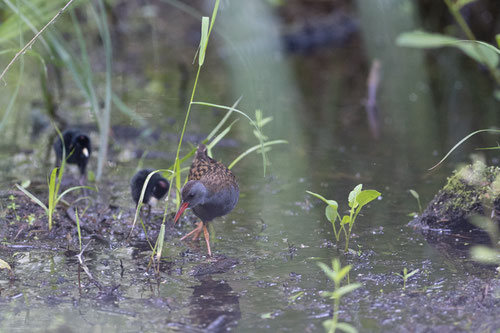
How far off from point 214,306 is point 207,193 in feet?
3.23

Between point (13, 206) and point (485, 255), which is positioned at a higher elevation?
point (13, 206)

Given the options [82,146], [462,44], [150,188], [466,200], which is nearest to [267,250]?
[150,188]

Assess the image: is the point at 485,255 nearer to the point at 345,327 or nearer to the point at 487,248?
the point at 487,248

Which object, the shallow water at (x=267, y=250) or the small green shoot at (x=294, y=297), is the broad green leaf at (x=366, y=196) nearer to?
the shallow water at (x=267, y=250)

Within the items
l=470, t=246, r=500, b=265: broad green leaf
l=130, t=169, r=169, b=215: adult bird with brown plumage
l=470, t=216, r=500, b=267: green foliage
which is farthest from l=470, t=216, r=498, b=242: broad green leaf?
l=130, t=169, r=169, b=215: adult bird with brown plumage

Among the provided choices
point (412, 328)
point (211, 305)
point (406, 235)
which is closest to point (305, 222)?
point (406, 235)

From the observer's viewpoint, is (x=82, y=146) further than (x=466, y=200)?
Yes

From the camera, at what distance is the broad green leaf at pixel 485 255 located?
12.4ft

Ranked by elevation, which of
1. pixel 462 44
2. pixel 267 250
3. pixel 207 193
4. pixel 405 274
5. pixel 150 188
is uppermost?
pixel 462 44

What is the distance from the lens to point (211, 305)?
10.8ft

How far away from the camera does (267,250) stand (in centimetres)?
413

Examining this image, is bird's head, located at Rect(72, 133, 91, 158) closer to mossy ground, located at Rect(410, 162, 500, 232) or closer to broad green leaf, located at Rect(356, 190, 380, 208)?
broad green leaf, located at Rect(356, 190, 380, 208)

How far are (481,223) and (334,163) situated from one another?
220 centimetres

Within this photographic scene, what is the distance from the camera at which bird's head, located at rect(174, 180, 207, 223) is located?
4020mm
